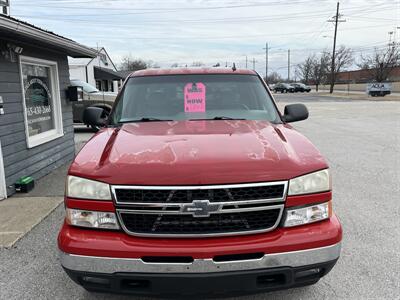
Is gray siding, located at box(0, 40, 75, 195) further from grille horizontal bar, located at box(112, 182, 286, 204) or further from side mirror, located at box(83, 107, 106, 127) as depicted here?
grille horizontal bar, located at box(112, 182, 286, 204)

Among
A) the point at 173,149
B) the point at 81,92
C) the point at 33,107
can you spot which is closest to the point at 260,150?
the point at 173,149

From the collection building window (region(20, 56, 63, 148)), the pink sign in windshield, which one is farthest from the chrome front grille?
building window (region(20, 56, 63, 148))

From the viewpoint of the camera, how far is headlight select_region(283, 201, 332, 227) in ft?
8.15

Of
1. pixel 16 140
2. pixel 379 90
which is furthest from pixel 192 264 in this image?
pixel 379 90

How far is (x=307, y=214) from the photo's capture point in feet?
8.28

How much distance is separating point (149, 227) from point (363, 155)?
301 inches

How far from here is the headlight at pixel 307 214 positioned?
248 centimetres

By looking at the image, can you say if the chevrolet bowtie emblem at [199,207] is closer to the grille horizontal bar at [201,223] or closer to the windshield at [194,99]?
the grille horizontal bar at [201,223]

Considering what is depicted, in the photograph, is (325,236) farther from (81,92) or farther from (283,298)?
(81,92)

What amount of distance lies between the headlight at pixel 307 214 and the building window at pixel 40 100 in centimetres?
554

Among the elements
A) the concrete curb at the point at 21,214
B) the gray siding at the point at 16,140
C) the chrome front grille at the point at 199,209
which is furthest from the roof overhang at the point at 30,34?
the chrome front grille at the point at 199,209

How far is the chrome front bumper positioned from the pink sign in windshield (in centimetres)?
183

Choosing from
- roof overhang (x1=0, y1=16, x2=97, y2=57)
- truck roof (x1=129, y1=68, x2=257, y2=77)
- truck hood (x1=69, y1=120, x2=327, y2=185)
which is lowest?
truck hood (x1=69, y1=120, x2=327, y2=185)

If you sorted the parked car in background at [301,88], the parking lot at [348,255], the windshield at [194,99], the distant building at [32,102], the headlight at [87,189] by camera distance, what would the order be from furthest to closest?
1. the parked car in background at [301,88]
2. the distant building at [32,102]
3. the windshield at [194,99]
4. the parking lot at [348,255]
5. the headlight at [87,189]
